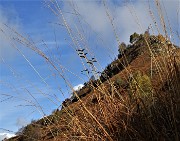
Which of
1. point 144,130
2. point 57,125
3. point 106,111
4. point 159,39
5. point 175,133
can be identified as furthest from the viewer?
point 57,125

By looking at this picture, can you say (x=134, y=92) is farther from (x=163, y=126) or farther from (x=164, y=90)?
(x=163, y=126)

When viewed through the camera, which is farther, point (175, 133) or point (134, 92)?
point (134, 92)

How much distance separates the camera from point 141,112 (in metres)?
3.16

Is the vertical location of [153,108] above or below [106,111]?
below

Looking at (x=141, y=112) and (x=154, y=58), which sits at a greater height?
(x=154, y=58)

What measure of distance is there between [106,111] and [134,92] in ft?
0.97

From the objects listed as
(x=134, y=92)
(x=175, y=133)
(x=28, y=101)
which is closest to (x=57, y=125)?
(x=28, y=101)

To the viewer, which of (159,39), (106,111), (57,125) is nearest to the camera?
(106,111)

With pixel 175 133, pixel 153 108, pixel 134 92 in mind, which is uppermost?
pixel 134 92

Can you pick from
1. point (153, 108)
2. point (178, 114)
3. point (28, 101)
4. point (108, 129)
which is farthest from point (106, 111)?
point (28, 101)

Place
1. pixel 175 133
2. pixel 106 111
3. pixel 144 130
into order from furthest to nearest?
pixel 106 111 < pixel 144 130 < pixel 175 133

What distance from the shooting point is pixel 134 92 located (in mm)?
3338

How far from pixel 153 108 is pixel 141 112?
109mm

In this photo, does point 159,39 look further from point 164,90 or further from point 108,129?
point 108,129
